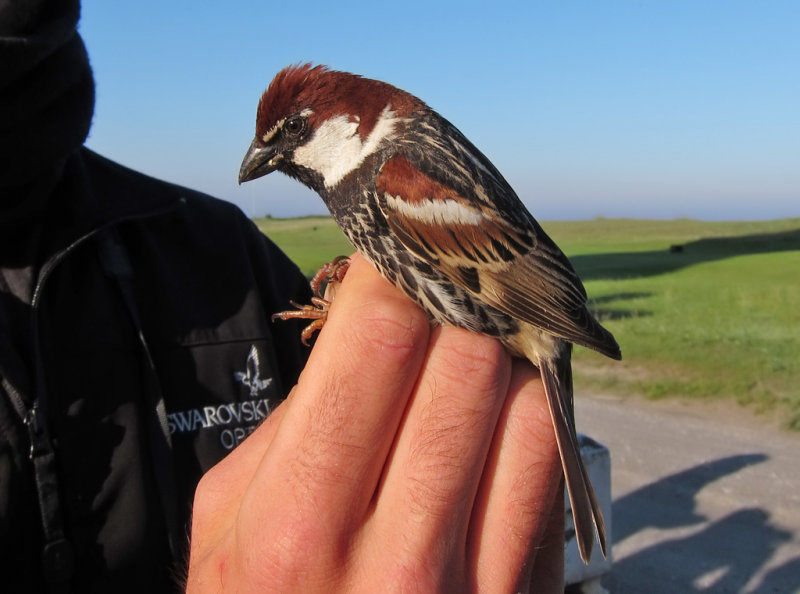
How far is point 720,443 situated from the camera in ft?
26.1

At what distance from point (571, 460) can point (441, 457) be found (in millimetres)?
651

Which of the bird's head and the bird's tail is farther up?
the bird's head

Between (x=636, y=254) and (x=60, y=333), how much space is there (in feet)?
95.1

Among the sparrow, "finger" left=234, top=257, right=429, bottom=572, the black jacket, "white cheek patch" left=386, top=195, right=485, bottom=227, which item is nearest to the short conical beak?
the sparrow

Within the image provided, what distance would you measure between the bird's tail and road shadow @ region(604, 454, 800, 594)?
3.51 m

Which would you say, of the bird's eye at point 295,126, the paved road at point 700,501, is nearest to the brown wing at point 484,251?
the bird's eye at point 295,126

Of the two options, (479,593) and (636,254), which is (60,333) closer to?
(479,593)

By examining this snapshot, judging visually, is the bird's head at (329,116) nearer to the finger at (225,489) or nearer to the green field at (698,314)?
the finger at (225,489)

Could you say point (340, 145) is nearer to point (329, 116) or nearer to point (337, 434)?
point (329, 116)

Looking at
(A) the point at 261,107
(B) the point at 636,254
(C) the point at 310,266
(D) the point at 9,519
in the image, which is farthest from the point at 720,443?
(B) the point at 636,254

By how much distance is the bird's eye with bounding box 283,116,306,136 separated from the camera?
2746mm

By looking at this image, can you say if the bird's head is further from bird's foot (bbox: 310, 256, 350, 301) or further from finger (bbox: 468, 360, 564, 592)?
finger (bbox: 468, 360, 564, 592)

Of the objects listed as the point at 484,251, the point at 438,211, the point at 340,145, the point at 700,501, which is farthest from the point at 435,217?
the point at 700,501

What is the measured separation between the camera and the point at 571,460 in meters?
2.19
